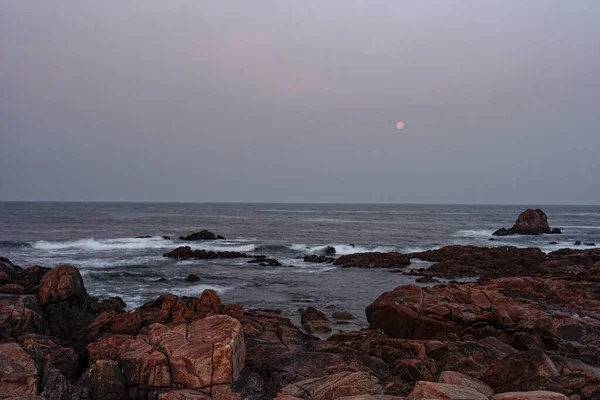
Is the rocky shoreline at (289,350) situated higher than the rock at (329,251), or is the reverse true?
the rocky shoreline at (289,350)

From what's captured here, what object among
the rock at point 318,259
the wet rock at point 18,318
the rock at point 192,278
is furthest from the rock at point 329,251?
the wet rock at point 18,318

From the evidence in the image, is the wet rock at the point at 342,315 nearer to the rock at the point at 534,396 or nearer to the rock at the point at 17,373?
the rock at the point at 534,396

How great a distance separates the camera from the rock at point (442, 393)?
25.4ft

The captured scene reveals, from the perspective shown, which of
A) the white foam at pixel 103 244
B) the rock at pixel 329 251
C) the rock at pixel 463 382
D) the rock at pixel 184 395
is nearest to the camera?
the rock at pixel 463 382

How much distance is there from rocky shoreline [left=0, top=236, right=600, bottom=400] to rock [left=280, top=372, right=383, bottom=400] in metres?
0.03

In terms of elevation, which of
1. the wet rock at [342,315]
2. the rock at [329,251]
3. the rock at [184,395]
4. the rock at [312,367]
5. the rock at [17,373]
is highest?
the rock at [17,373]

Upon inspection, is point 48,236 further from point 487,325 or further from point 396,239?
point 487,325

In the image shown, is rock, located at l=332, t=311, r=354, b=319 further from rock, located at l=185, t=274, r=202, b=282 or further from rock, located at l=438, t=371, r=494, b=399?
rock, located at l=185, t=274, r=202, b=282

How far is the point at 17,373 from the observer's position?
9164 millimetres

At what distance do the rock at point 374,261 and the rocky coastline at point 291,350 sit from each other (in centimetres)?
1976

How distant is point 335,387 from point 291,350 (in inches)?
199

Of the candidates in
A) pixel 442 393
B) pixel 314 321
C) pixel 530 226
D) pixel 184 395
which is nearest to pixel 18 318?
pixel 184 395

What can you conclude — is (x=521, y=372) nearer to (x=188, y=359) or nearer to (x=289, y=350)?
(x=289, y=350)

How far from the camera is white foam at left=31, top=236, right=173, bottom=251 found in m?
55.5
